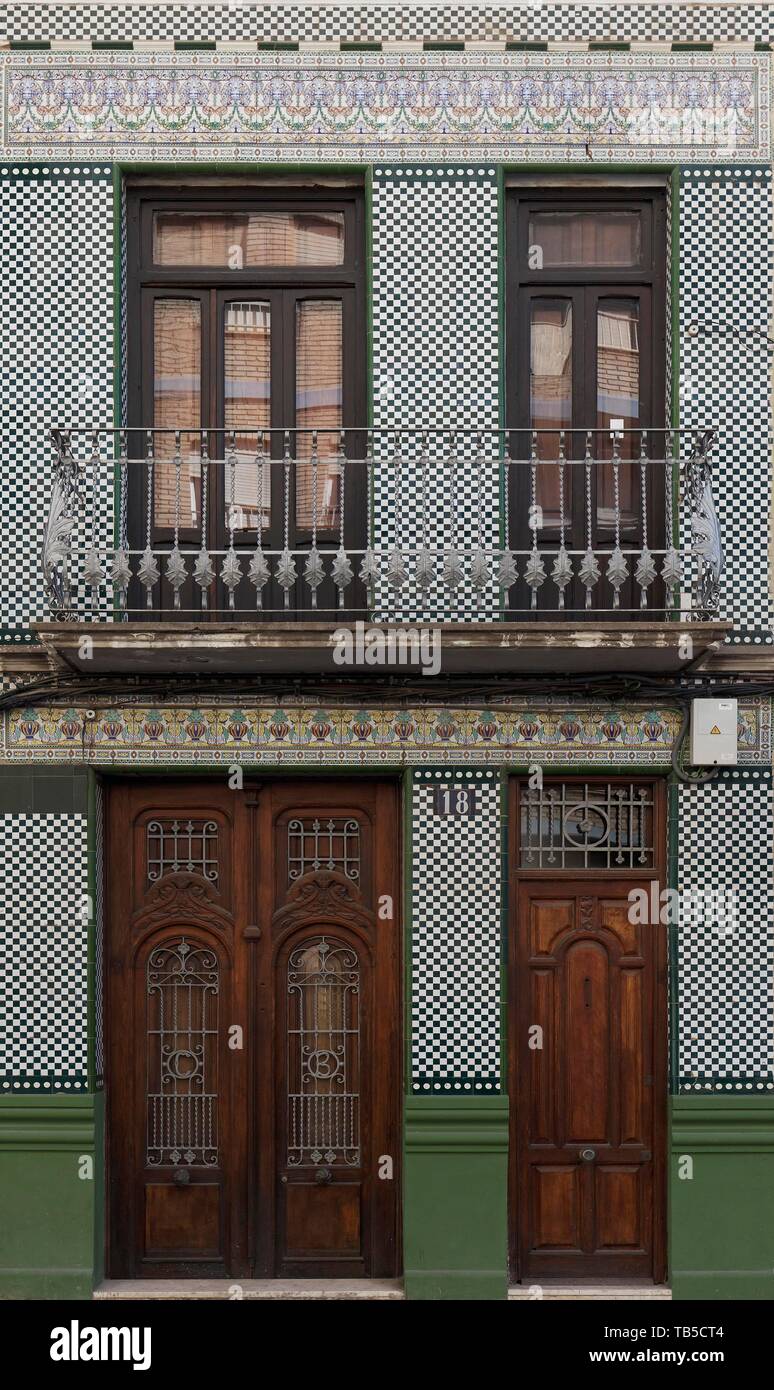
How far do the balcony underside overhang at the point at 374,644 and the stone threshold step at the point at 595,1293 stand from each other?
137 inches

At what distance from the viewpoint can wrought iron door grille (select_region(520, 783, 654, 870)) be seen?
8344mm

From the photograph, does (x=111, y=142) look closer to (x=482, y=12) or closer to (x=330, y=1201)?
(x=482, y=12)

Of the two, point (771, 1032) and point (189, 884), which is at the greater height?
point (189, 884)

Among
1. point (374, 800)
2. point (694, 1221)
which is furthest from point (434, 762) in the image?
point (694, 1221)

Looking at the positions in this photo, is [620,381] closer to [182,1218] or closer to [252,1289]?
[182,1218]

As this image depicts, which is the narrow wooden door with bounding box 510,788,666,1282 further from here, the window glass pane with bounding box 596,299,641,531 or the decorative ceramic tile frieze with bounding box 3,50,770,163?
the decorative ceramic tile frieze with bounding box 3,50,770,163

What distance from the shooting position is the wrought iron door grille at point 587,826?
8.34m

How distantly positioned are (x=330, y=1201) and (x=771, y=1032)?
267cm

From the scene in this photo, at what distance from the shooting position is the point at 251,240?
28.1 feet

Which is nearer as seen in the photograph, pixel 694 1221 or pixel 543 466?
pixel 694 1221

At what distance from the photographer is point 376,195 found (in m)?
8.27

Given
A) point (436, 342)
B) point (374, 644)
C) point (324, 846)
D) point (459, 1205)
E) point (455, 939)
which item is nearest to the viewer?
Result: point (374, 644)

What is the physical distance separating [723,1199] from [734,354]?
15.5 ft

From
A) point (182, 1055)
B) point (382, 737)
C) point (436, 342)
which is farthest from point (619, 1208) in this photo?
point (436, 342)
